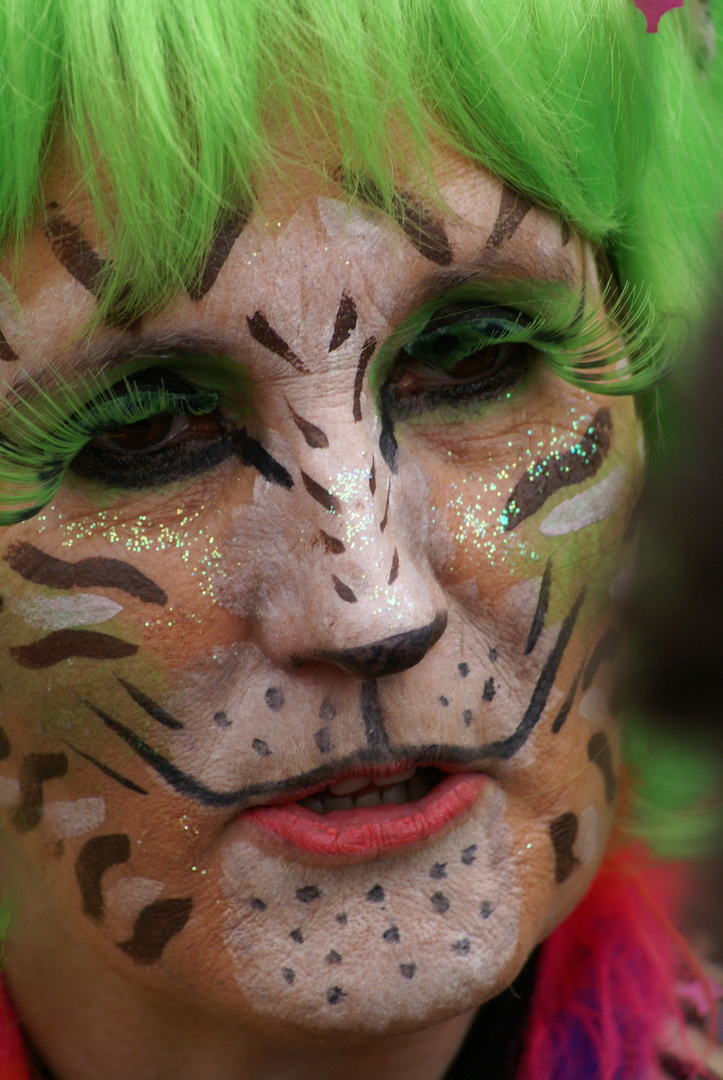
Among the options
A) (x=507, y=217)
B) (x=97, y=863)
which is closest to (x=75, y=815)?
(x=97, y=863)

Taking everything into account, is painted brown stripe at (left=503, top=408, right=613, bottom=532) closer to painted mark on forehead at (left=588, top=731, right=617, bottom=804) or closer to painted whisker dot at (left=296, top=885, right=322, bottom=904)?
painted mark on forehead at (left=588, top=731, right=617, bottom=804)

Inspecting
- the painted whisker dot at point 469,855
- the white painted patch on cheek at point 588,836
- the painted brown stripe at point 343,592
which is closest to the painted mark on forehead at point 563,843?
the white painted patch on cheek at point 588,836

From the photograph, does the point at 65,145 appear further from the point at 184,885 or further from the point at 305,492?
the point at 184,885

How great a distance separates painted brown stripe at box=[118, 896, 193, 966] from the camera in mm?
1157

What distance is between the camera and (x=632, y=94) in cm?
119

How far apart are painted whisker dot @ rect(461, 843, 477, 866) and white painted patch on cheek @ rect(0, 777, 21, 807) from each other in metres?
0.46

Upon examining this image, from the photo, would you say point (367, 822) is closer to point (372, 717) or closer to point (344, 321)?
point (372, 717)

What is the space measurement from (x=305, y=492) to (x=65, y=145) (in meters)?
0.37

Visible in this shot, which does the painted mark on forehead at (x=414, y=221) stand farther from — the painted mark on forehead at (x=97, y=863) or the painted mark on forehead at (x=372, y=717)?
the painted mark on forehead at (x=97, y=863)

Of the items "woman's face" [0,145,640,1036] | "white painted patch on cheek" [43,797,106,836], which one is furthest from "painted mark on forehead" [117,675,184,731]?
"white painted patch on cheek" [43,797,106,836]

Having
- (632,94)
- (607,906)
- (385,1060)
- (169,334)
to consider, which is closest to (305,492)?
(169,334)

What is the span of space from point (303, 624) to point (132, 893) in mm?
339

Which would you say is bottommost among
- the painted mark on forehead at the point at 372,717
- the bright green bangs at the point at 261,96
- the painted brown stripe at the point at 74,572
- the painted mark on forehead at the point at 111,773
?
the painted mark on forehead at the point at 111,773

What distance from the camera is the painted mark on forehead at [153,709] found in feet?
3.68
